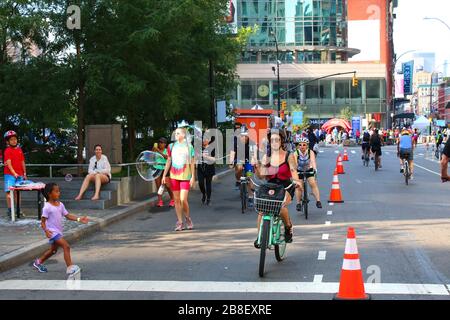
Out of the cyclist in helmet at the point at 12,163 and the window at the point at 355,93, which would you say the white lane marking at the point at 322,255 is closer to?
the cyclist in helmet at the point at 12,163

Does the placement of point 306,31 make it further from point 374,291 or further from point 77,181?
point 374,291

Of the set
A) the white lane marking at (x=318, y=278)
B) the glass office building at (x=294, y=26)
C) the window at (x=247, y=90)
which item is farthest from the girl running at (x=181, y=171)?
the window at (x=247, y=90)

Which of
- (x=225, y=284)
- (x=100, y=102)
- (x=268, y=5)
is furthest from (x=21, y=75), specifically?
(x=268, y=5)

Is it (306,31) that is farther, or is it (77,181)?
(306,31)

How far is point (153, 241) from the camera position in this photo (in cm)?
1044

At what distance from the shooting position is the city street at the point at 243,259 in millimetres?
6805

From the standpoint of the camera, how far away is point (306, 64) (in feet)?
299

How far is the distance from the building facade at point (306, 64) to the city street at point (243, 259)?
252ft

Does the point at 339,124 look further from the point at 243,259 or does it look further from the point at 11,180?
the point at 243,259

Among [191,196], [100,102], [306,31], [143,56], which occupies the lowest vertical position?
[191,196]

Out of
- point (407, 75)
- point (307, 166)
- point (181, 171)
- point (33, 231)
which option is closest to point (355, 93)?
point (407, 75)

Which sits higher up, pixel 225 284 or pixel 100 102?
pixel 100 102

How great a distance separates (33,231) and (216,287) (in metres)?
5.08
